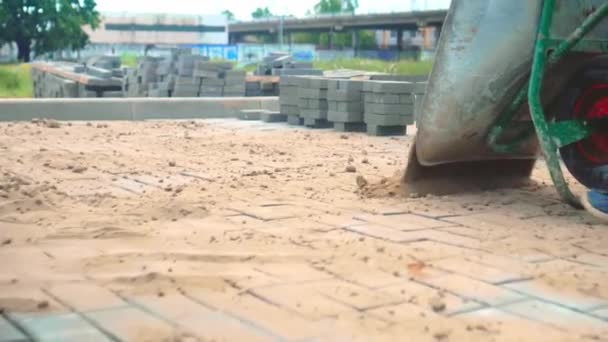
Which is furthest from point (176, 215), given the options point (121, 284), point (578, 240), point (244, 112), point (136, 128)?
point (244, 112)

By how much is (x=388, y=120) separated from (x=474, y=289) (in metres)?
7.74

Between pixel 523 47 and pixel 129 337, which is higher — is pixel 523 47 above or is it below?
above

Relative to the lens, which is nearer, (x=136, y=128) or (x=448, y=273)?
(x=448, y=273)

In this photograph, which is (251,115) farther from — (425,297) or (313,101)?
(425,297)

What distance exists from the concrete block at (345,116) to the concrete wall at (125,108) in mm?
3118

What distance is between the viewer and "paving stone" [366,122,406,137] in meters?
11.6

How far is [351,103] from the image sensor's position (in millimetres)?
11938

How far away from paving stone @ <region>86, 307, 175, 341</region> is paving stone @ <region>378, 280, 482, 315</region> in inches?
42.3

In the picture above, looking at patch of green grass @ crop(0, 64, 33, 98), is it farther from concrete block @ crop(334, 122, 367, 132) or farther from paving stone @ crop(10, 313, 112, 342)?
paving stone @ crop(10, 313, 112, 342)

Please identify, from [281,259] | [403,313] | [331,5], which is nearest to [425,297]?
[403,313]

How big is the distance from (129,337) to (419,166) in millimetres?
3682

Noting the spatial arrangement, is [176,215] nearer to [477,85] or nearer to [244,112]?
[477,85]

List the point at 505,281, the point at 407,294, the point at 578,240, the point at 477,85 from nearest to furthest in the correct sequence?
the point at 407,294 → the point at 505,281 → the point at 578,240 → the point at 477,85

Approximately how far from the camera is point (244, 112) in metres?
14.3
